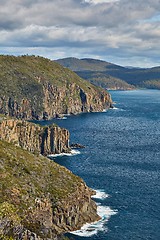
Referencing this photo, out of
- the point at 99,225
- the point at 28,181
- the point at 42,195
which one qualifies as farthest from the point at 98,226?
the point at 28,181

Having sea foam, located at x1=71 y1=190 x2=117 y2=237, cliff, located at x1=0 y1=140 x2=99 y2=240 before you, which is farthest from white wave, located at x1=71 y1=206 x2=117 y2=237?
cliff, located at x1=0 y1=140 x2=99 y2=240

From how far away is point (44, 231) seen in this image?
111 meters

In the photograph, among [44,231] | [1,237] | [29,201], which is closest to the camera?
[1,237]

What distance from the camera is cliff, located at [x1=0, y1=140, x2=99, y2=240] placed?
115m

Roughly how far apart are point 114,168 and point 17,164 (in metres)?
71.1

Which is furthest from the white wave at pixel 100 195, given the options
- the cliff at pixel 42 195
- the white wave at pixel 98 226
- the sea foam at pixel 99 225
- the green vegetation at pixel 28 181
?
the green vegetation at pixel 28 181

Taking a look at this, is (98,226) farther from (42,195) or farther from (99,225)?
(42,195)

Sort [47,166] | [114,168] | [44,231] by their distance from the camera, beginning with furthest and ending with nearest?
[114,168] → [47,166] → [44,231]

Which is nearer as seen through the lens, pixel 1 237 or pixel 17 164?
pixel 1 237

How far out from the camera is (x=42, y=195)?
12350cm

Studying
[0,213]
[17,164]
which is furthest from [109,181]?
[0,213]

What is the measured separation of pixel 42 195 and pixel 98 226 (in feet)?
65.8

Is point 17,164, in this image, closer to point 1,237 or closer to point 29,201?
point 29,201

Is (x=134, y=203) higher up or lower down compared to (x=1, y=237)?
lower down
